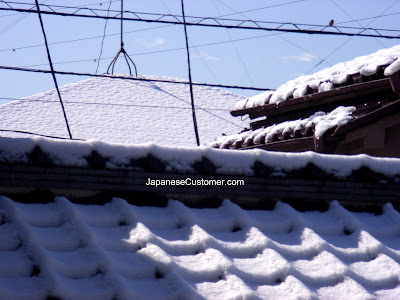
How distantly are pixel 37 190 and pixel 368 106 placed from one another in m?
5.58

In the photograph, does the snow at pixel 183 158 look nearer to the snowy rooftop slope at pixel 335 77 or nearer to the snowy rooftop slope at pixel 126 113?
the snowy rooftop slope at pixel 335 77

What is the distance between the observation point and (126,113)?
1744 centimetres

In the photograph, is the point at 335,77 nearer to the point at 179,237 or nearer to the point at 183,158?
the point at 183,158

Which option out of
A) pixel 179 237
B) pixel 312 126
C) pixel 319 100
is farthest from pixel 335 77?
pixel 179 237

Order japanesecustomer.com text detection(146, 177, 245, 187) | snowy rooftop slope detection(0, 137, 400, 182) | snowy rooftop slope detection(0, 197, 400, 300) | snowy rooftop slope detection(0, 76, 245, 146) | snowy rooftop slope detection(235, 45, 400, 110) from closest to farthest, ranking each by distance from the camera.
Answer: snowy rooftop slope detection(0, 197, 400, 300)
snowy rooftop slope detection(0, 137, 400, 182)
japanesecustomer.com text detection(146, 177, 245, 187)
snowy rooftop slope detection(235, 45, 400, 110)
snowy rooftop slope detection(0, 76, 245, 146)

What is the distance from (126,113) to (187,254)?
15292mm

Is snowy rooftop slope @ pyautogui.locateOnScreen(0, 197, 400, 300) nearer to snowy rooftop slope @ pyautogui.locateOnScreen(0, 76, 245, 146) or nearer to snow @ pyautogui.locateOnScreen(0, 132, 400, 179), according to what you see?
snow @ pyautogui.locateOnScreen(0, 132, 400, 179)

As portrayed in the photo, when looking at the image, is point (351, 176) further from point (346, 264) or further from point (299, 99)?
point (299, 99)

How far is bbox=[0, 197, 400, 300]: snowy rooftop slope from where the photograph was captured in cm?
206

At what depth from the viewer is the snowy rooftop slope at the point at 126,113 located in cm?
1608

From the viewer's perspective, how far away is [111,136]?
16.1 metres

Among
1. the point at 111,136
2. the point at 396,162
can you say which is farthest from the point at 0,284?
the point at 111,136

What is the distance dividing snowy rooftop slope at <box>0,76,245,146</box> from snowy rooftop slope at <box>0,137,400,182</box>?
1277 cm

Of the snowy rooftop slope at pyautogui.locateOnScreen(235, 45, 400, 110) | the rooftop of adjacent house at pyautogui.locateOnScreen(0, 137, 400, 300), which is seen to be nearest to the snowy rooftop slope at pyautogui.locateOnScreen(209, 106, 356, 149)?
the snowy rooftop slope at pyautogui.locateOnScreen(235, 45, 400, 110)
